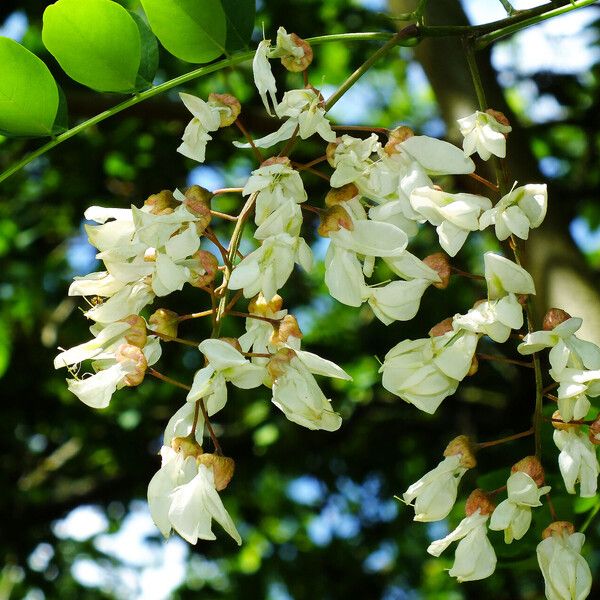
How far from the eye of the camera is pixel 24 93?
839 millimetres

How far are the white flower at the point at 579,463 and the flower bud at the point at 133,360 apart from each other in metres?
0.28

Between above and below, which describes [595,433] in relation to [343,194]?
below

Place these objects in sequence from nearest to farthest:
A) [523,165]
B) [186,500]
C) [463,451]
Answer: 1. [186,500]
2. [463,451]
3. [523,165]

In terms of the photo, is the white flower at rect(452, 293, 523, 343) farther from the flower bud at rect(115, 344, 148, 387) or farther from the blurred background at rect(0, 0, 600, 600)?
the blurred background at rect(0, 0, 600, 600)

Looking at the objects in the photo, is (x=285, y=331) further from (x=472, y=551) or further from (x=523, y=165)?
(x=523, y=165)

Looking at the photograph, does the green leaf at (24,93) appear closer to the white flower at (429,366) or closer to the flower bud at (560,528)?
the white flower at (429,366)

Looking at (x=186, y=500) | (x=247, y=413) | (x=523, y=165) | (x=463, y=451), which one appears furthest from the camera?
(x=247, y=413)

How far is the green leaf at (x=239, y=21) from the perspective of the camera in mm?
852

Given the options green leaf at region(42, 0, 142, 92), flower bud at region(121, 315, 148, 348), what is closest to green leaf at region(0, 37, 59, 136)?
green leaf at region(42, 0, 142, 92)

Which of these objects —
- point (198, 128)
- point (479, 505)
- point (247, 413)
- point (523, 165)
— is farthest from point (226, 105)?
point (247, 413)

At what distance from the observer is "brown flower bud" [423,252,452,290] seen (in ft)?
2.48

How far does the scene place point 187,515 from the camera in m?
0.65

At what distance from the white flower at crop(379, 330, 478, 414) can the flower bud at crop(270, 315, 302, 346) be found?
7 centimetres

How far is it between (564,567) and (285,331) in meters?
0.25
